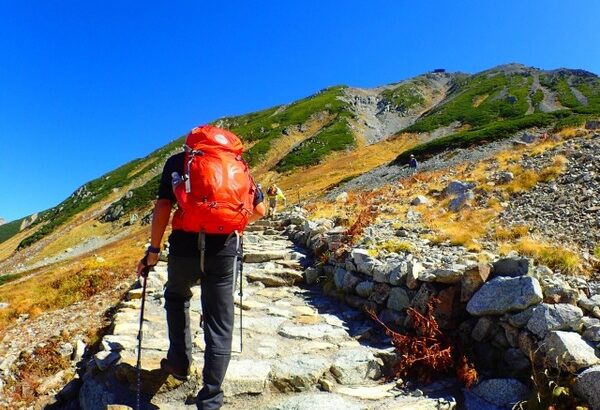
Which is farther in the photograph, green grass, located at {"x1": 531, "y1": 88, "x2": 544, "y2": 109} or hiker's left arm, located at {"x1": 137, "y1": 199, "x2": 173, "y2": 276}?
green grass, located at {"x1": 531, "y1": 88, "x2": 544, "y2": 109}

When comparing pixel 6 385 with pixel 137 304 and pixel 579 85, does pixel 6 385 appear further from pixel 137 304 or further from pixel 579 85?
pixel 579 85

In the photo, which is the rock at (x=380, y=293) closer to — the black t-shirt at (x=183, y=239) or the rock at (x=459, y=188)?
the black t-shirt at (x=183, y=239)

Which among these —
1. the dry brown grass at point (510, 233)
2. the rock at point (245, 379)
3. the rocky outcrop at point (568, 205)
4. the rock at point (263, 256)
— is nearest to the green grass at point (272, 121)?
the rocky outcrop at point (568, 205)

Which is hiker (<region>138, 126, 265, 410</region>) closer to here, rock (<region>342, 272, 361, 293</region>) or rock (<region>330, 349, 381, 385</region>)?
→ rock (<region>330, 349, 381, 385</region>)

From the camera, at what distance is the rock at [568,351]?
14.4 ft

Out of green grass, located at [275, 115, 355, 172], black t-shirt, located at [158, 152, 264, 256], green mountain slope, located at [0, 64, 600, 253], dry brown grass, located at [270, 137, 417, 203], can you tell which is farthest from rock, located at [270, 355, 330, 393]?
green grass, located at [275, 115, 355, 172]

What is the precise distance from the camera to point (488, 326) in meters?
5.55

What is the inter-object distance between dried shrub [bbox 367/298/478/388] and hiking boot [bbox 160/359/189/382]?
242 centimetres

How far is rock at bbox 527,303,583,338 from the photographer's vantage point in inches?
190

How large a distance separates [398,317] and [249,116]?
116620 mm


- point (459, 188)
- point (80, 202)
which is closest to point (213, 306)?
point (459, 188)

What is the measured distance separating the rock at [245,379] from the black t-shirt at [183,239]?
1.73 m

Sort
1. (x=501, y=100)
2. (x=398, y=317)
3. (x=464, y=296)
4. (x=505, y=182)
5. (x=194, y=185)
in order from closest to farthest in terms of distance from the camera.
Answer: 1. (x=194, y=185)
2. (x=464, y=296)
3. (x=398, y=317)
4. (x=505, y=182)
5. (x=501, y=100)

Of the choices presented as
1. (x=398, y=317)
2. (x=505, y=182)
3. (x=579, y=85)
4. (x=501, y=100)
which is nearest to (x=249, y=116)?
(x=501, y=100)
